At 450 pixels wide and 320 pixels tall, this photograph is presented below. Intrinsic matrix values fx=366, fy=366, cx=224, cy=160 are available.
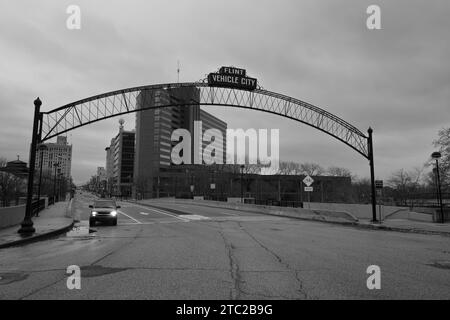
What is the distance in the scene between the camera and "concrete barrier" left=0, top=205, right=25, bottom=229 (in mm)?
18428

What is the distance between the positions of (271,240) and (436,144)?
110 ft

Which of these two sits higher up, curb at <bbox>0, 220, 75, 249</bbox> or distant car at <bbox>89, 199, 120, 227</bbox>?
distant car at <bbox>89, 199, 120, 227</bbox>

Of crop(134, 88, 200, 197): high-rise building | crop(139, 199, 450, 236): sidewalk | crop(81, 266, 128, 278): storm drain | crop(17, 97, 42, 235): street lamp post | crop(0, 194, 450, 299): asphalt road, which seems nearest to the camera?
crop(0, 194, 450, 299): asphalt road

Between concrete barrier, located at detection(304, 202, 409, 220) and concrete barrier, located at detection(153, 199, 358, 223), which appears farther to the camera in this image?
concrete barrier, located at detection(304, 202, 409, 220)

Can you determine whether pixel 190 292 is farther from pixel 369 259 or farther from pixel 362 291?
pixel 369 259

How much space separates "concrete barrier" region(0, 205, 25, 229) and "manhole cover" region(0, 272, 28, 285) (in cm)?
1136

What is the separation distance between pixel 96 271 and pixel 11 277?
1.80m

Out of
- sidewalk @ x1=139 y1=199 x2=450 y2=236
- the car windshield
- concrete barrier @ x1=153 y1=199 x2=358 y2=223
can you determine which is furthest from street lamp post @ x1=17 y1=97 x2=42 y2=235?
concrete barrier @ x1=153 y1=199 x2=358 y2=223

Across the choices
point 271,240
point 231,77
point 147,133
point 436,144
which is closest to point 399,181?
point 436,144

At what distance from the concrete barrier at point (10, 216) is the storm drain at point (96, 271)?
39.2ft

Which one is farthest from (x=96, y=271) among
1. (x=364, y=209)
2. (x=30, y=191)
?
(x=364, y=209)

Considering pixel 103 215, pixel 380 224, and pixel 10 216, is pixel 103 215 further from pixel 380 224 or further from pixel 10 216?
pixel 380 224

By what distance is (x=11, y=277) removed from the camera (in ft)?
26.9

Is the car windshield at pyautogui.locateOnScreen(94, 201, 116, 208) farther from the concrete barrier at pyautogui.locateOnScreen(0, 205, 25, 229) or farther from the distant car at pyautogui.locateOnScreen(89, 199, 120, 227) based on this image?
the concrete barrier at pyautogui.locateOnScreen(0, 205, 25, 229)
